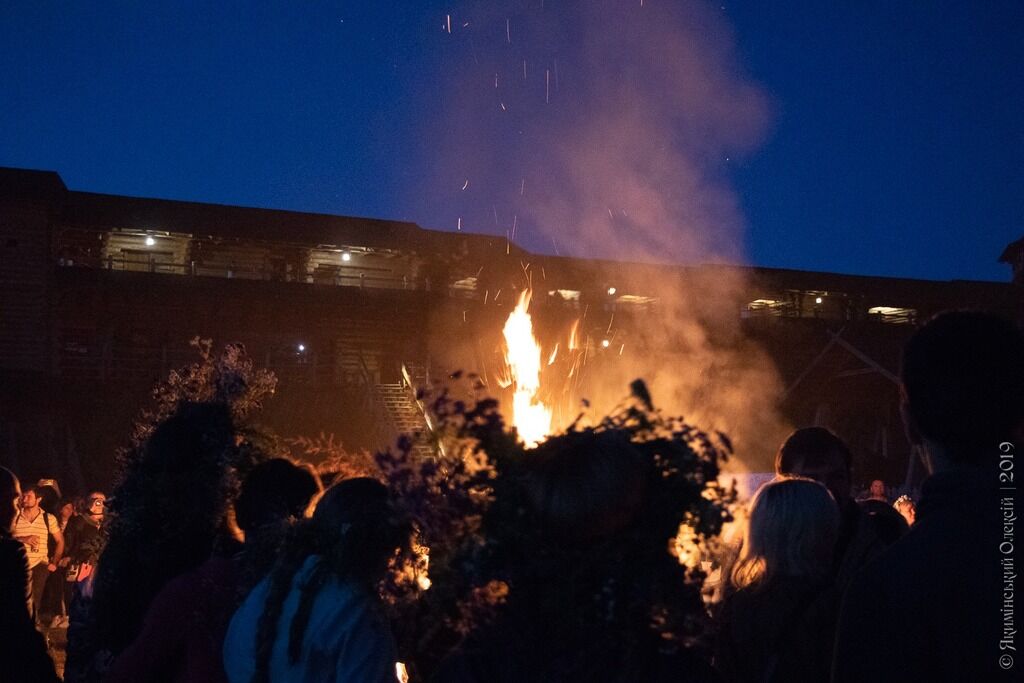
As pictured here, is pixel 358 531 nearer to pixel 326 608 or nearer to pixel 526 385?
pixel 326 608

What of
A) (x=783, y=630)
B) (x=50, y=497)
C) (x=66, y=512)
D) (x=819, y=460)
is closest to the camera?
(x=783, y=630)

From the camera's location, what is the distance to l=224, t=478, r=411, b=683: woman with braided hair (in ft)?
8.25

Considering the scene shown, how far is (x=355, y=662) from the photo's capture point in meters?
2.50

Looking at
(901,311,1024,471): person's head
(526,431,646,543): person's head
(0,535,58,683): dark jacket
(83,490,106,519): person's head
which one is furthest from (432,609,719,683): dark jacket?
(83,490,106,519): person's head

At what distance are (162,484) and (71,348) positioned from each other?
2391 centimetres

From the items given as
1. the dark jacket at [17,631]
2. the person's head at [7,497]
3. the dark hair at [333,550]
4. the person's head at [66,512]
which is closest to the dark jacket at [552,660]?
the dark hair at [333,550]

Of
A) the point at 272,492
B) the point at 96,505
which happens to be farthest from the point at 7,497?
the point at 96,505

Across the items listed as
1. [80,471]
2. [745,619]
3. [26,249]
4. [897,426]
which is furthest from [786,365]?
[745,619]

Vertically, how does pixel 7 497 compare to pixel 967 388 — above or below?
→ below

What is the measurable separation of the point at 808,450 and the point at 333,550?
2501mm

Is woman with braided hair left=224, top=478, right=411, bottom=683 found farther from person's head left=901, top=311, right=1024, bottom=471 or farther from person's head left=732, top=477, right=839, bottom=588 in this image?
person's head left=901, top=311, right=1024, bottom=471

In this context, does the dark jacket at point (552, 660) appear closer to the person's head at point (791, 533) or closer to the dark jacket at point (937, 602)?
the dark jacket at point (937, 602)

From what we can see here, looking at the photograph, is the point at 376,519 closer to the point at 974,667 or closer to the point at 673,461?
the point at 673,461

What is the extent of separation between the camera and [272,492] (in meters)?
3.53
